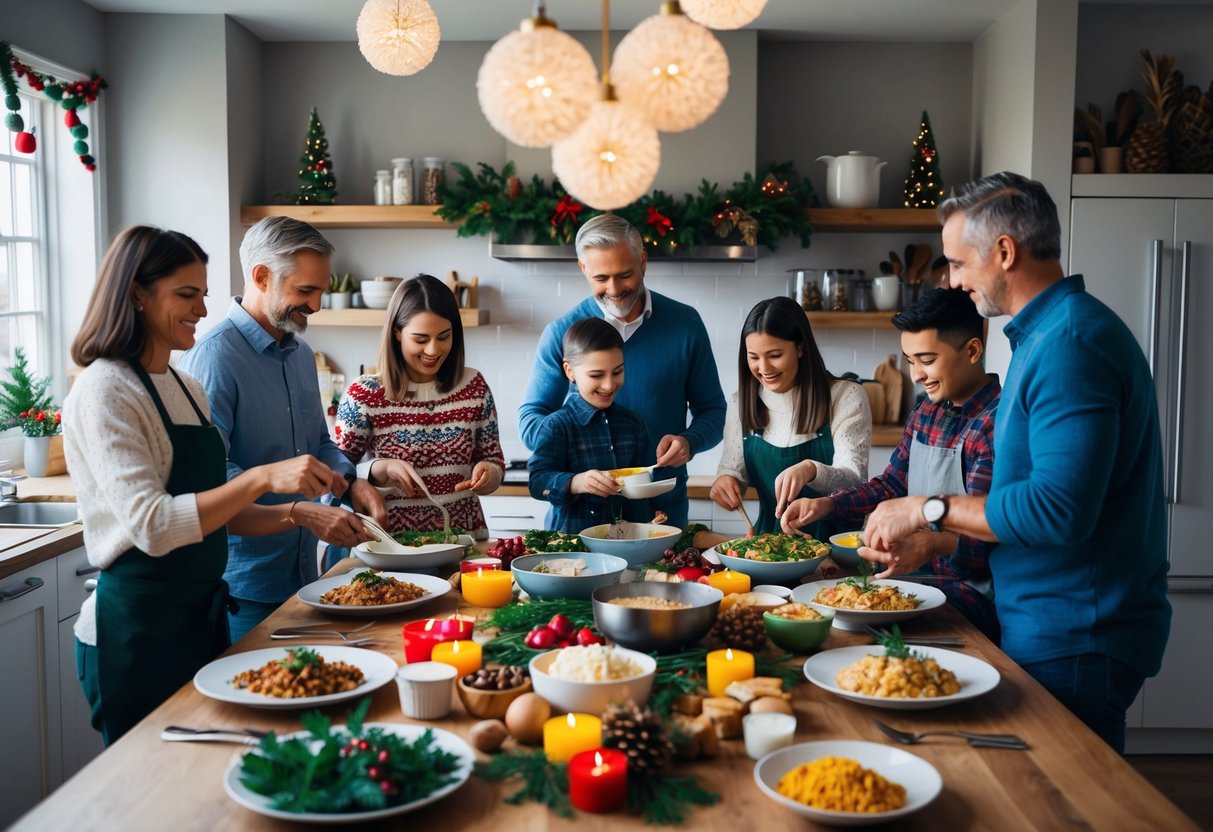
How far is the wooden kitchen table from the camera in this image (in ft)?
4.32

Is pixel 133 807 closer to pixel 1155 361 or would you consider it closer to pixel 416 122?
pixel 1155 361

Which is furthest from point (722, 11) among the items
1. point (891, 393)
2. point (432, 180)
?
point (891, 393)

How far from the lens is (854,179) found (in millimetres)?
4945

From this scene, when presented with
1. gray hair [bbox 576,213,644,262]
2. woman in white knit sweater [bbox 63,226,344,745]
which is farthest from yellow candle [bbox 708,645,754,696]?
gray hair [bbox 576,213,644,262]

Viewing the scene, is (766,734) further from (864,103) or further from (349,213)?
(864,103)

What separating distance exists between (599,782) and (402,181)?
163 inches

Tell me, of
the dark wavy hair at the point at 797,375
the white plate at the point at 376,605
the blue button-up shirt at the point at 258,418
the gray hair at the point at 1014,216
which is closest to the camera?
the gray hair at the point at 1014,216

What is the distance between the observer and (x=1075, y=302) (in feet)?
6.40

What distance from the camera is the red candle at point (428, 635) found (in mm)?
1819

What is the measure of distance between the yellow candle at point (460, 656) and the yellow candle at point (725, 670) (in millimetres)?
382

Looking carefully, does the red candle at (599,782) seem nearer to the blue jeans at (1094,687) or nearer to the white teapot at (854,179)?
the blue jeans at (1094,687)

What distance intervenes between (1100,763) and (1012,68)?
389cm

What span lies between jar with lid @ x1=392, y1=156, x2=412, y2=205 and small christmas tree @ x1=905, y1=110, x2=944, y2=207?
7.63 ft

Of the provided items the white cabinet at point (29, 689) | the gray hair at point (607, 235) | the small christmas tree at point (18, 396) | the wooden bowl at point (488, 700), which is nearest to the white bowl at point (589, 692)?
the wooden bowl at point (488, 700)
